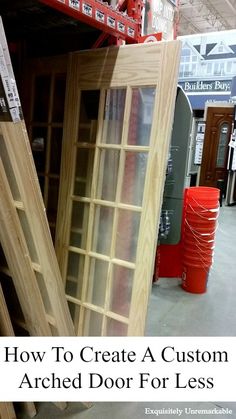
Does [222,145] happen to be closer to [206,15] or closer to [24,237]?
[24,237]

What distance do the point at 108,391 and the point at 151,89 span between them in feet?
4.90

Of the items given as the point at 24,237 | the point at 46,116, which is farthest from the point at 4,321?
the point at 46,116

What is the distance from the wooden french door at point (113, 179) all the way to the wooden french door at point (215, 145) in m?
5.64

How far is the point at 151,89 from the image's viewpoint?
1.54m

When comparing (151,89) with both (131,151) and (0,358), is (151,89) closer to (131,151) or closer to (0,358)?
(131,151)

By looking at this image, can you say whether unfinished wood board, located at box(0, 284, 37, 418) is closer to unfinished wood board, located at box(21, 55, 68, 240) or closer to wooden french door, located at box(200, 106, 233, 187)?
unfinished wood board, located at box(21, 55, 68, 240)

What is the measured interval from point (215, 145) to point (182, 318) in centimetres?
520

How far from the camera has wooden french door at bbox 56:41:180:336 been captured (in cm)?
152

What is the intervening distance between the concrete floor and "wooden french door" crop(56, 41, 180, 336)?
14.9 inches

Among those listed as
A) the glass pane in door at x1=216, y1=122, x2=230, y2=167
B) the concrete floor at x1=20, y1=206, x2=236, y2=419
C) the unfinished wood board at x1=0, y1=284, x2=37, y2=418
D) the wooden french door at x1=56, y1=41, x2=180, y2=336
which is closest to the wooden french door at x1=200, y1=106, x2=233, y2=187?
the glass pane in door at x1=216, y1=122, x2=230, y2=167

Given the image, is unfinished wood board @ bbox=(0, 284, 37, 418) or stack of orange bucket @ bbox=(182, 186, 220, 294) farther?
stack of orange bucket @ bbox=(182, 186, 220, 294)

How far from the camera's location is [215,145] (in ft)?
22.9

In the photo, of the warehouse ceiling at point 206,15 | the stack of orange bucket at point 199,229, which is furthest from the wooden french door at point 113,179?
the warehouse ceiling at point 206,15

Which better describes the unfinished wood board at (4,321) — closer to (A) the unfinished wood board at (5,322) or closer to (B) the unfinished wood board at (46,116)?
(A) the unfinished wood board at (5,322)
